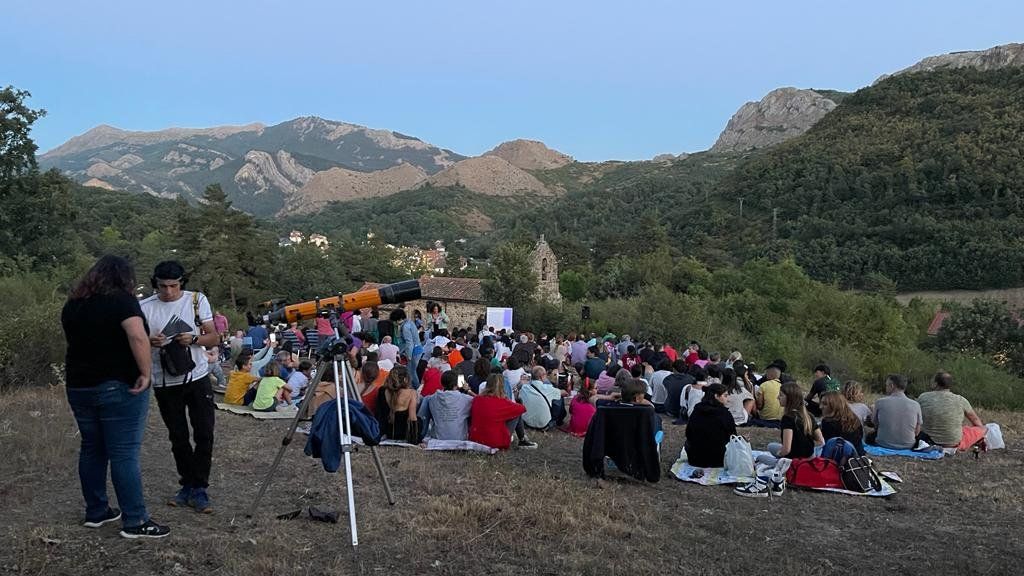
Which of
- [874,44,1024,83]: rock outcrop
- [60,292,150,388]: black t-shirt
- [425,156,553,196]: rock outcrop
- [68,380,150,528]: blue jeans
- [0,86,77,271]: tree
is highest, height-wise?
[874,44,1024,83]: rock outcrop

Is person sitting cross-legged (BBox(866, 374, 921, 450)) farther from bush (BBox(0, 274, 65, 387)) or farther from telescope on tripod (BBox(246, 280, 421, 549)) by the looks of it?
bush (BBox(0, 274, 65, 387))

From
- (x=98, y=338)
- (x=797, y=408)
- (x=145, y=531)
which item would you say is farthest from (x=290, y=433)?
(x=797, y=408)

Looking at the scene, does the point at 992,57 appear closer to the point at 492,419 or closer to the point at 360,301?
the point at 360,301

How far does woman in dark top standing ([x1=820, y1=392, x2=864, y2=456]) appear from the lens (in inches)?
A: 289

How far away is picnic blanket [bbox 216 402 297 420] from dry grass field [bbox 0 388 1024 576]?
6.88 feet

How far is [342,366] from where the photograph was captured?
5227 millimetres

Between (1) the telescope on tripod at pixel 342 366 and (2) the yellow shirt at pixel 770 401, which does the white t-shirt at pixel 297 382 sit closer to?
(1) the telescope on tripod at pixel 342 366

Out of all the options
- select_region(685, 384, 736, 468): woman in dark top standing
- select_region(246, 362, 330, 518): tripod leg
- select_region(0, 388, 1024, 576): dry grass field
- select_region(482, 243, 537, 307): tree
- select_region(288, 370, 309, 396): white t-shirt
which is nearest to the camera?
select_region(0, 388, 1024, 576): dry grass field

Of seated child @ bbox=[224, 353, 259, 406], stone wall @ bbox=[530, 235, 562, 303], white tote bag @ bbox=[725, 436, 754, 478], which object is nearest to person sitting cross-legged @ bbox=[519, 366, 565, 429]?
white tote bag @ bbox=[725, 436, 754, 478]

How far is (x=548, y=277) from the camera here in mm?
47188

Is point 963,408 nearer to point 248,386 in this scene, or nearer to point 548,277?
point 248,386

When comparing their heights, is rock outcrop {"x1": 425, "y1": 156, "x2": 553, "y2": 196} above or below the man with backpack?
above

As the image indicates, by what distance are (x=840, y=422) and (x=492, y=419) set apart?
3.71 m

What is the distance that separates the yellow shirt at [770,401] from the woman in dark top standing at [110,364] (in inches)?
345
